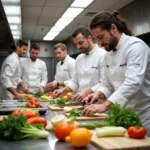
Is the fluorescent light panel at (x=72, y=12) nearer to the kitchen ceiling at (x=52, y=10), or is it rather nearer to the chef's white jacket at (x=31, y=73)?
the kitchen ceiling at (x=52, y=10)

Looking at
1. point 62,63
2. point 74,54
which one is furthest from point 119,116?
point 74,54

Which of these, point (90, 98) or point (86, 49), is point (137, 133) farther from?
point (86, 49)

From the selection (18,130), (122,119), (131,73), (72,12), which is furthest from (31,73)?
(18,130)

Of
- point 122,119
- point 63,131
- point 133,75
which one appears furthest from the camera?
point 133,75

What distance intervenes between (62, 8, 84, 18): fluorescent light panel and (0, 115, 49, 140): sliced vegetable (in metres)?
5.14

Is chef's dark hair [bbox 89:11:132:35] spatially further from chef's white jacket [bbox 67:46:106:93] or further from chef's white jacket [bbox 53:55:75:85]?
chef's white jacket [bbox 53:55:75:85]

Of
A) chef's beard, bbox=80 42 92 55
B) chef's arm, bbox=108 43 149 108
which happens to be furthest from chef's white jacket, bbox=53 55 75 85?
chef's arm, bbox=108 43 149 108

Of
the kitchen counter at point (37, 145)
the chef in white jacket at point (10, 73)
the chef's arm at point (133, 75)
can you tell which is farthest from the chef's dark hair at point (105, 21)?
the chef in white jacket at point (10, 73)

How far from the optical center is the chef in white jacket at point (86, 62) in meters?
3.33

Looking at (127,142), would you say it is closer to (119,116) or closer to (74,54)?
(119,116)

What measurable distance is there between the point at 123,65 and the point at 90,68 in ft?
3.94

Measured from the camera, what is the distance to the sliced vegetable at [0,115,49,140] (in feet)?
4.66

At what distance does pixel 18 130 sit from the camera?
4.66ft

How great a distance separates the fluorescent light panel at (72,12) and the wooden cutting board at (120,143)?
17.1 feet
